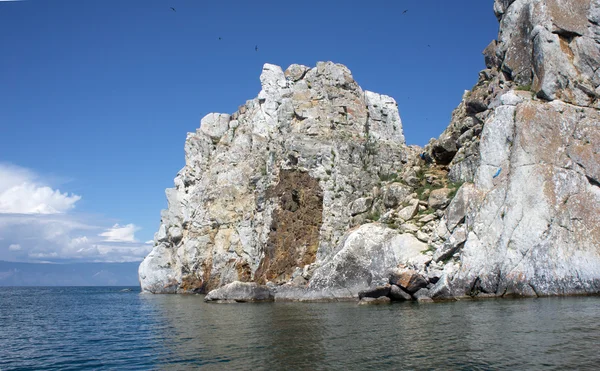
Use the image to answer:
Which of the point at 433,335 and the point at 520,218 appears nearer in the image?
the point at 433,335

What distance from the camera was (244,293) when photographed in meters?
55.1

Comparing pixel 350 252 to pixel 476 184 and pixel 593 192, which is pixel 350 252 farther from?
pixel 593 192

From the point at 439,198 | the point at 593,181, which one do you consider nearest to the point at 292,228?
the point at 439,198

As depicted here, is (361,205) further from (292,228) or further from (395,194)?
(292,228)

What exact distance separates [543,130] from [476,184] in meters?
7.42

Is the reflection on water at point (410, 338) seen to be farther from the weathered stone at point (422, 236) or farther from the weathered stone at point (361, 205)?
the weathered stone at point (361, 205)

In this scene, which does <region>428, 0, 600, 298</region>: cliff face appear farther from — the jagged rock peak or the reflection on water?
the reflection on water

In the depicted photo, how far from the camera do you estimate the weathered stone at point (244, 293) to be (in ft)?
180

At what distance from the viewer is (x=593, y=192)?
126 ft

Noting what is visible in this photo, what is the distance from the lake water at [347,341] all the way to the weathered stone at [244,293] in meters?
17.7

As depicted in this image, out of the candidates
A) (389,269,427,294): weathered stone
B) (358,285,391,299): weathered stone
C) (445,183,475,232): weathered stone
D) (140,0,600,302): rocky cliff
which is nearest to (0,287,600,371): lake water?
(389,269,427,294): weathered stone

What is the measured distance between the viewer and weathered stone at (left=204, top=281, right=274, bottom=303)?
54.9 metres

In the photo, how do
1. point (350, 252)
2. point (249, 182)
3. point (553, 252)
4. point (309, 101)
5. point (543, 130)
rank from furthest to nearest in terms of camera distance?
point (249, 182)
point (309, 101)
point (350, 252)
point (543, 130)
point (553, 252)

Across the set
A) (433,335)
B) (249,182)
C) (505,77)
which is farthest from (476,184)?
(249,182)
